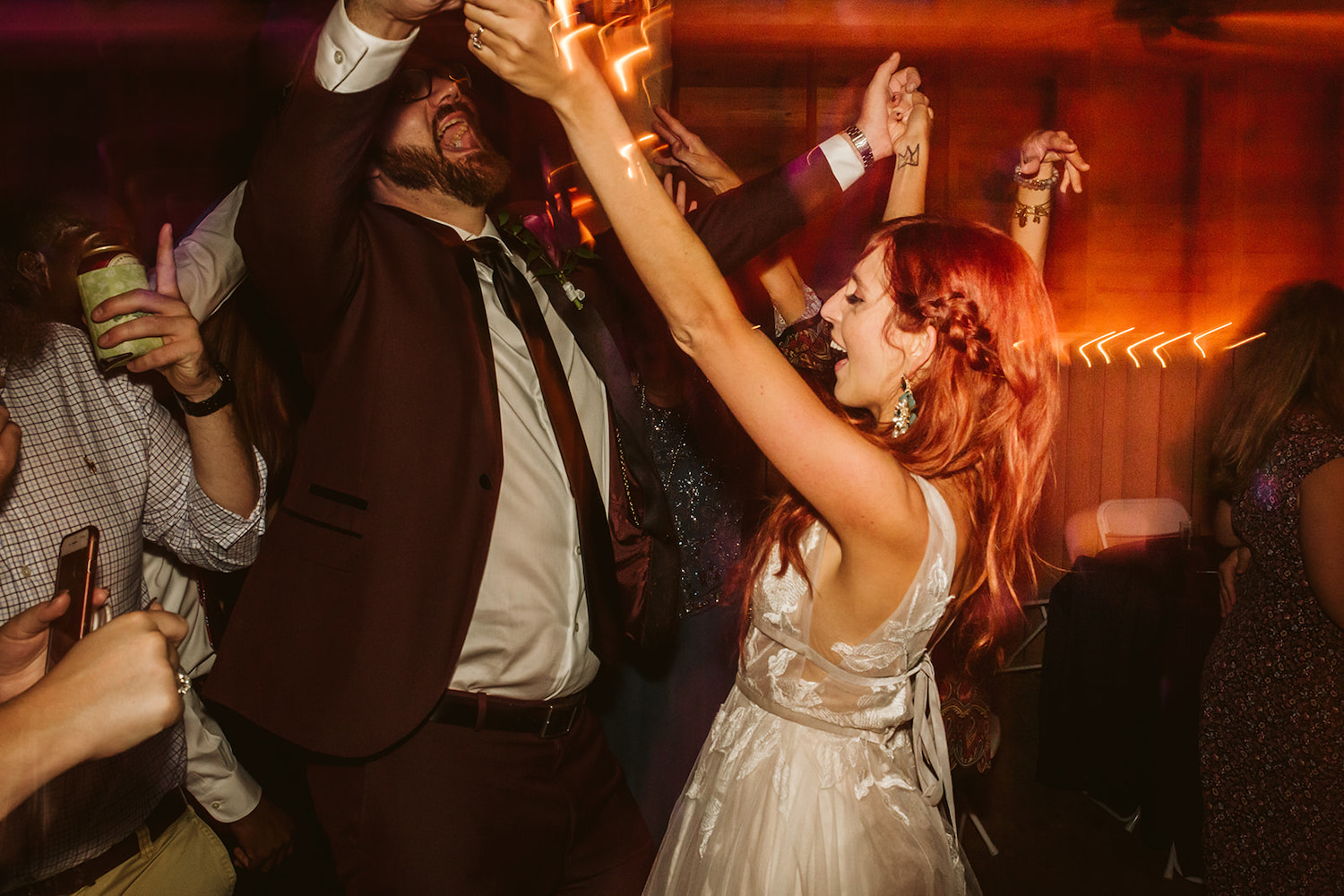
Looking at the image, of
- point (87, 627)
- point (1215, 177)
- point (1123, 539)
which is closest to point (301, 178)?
point (87, 627)

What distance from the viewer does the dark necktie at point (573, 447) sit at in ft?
5.42

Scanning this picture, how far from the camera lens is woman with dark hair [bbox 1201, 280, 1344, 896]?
7.07ft

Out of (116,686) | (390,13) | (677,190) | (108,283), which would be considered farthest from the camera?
(677,190)

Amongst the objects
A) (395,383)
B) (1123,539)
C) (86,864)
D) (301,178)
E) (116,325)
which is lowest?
(1123,539)

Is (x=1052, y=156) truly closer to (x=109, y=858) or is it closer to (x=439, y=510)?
(x=439, y=510)

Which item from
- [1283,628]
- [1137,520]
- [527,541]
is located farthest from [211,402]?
[1137,520]

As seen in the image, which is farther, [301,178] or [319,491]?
[319,491]

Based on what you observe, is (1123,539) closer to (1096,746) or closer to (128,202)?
(1096,746)

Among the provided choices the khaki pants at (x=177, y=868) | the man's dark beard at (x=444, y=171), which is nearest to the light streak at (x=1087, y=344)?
the man's dark beard at (x=444, y=171)

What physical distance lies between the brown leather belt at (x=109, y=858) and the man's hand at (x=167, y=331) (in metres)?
0.73

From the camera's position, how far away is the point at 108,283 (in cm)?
132

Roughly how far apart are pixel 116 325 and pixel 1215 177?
4.90 metres

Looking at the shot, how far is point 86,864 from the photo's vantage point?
1.39 m

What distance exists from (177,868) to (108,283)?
3.34ft
